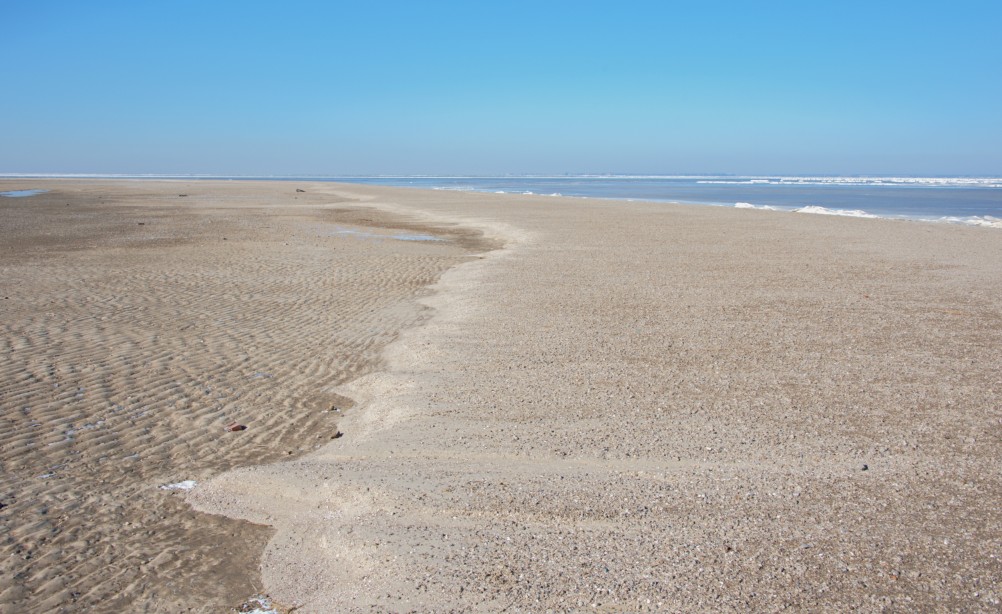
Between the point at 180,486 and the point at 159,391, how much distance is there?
226 centimetres

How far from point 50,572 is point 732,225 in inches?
915

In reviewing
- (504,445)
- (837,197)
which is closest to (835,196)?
(837,197)

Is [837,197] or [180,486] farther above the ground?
[837,197]

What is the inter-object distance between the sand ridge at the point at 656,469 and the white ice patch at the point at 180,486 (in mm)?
95

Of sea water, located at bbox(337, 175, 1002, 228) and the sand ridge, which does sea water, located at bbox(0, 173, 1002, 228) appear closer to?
sea water, located at bbox(337, 175, 1002, 228)

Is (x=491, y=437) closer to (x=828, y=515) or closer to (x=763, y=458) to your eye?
(x=763, y=458)

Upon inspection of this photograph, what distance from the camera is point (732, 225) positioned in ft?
80.0

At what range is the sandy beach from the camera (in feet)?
11.9

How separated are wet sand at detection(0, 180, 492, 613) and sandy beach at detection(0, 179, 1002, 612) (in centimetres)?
3

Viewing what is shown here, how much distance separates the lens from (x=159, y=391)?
22.4 ft

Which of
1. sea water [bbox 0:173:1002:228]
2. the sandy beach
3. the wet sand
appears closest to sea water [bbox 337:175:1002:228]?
sea water [bbox 0:173:1002:228]

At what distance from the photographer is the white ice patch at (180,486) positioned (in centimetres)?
483

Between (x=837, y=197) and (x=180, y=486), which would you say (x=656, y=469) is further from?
(x=837, y=197)

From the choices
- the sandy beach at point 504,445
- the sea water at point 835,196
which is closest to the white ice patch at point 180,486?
the sandy beach at point 504,445
